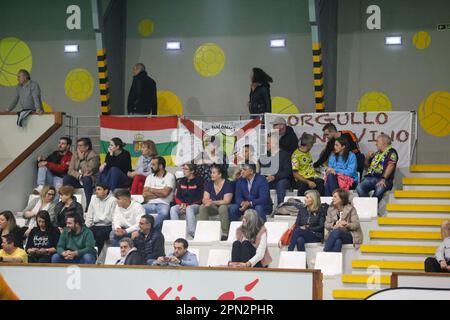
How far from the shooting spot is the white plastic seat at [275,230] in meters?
13.0

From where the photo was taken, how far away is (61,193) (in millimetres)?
13906

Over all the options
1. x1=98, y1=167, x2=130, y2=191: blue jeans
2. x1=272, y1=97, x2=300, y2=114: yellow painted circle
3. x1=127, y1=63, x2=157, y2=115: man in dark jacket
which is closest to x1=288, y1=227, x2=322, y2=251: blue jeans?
x1=98, y1=167, x2=130, y2=191: blue jeans

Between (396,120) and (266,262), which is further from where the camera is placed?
(396,120)

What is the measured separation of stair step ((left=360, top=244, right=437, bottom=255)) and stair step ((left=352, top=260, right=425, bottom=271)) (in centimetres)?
26

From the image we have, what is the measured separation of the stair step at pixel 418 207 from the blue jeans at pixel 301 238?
1.76m

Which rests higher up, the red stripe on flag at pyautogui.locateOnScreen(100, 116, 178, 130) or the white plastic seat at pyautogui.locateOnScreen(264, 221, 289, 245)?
the red stripe on flag at pyautogui.locateOnScreen(100, 116, 178, 130)

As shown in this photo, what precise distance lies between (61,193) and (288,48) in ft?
18.4

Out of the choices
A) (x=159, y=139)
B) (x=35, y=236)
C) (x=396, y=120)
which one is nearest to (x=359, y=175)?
(x=396, y=120)

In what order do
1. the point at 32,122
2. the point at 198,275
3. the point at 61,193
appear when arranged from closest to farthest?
the point at 198,275, the point at 61,193, the point at 32,122

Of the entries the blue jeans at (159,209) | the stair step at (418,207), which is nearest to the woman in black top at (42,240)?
the blue jeans at (159,209)

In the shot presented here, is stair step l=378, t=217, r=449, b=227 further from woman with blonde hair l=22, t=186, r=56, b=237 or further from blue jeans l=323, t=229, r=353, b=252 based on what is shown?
woman with blonde hair l=22, t=186, r=56, b=237

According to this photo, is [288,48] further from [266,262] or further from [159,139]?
[266,262]

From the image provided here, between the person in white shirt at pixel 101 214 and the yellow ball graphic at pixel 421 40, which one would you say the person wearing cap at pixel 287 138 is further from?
the yellow ball graphic at pixel 421 40

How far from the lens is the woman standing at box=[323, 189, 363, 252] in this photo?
1253 centimetres
